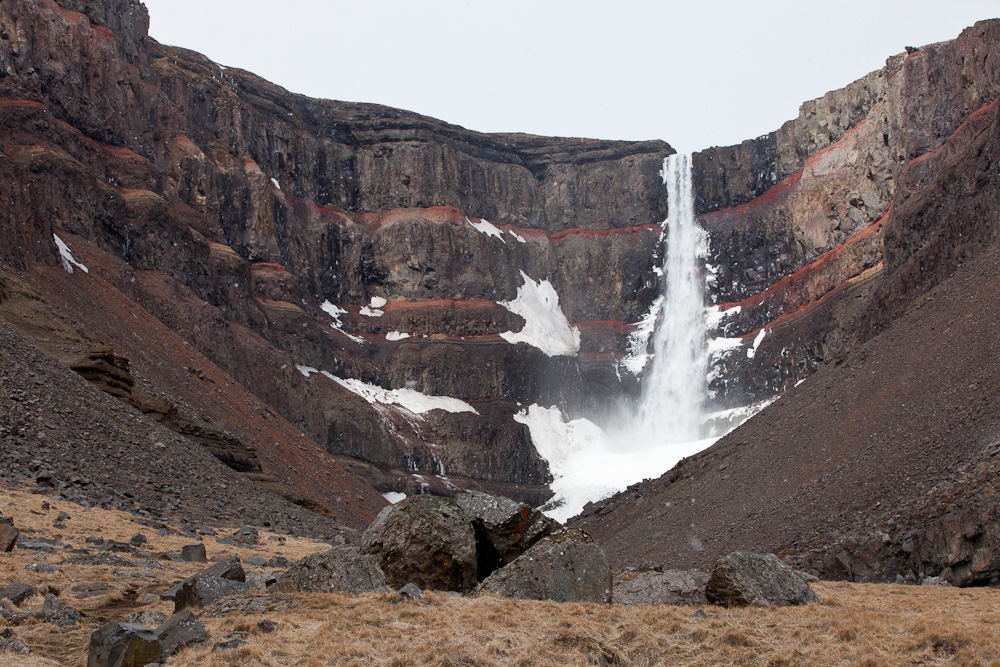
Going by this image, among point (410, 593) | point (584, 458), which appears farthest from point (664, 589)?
point (584, 458)

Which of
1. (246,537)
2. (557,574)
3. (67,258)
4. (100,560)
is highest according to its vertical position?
(67,258)

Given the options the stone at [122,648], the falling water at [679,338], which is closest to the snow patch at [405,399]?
the falling water at [679,338]

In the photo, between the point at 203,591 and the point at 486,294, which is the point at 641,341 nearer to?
the point at 486,294

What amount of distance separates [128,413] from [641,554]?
20.7m

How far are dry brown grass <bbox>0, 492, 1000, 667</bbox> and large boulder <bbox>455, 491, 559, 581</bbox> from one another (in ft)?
6.48

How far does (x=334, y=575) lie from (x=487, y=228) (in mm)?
83486

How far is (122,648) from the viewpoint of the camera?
1001 centimetres

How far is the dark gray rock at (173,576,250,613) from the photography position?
42.2ft

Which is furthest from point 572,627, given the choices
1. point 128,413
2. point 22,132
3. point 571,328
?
point 571,328

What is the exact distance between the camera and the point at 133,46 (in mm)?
69438

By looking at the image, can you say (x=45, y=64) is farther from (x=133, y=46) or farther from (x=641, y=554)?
(x=641, y=554)

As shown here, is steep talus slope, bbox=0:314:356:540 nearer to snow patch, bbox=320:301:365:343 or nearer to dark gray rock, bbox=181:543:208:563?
dark gray rock, bbox=181:543:208:563

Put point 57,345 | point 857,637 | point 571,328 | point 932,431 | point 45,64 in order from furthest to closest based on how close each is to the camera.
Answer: point 571,328 → point 45,64 → point 57,345 → point 932,431 → point 857,637

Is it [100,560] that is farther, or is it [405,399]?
[405,399]
